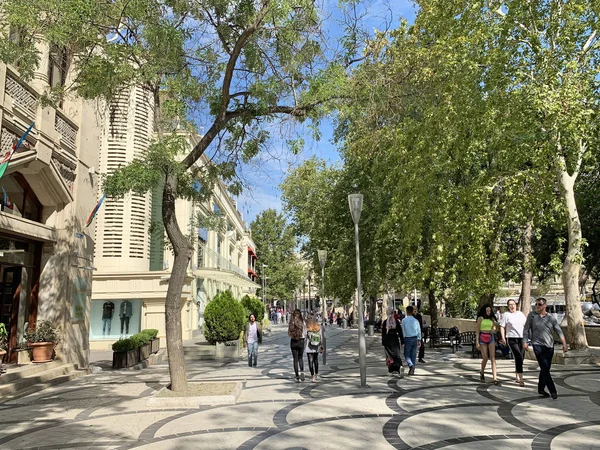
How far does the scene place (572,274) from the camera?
12.8 m

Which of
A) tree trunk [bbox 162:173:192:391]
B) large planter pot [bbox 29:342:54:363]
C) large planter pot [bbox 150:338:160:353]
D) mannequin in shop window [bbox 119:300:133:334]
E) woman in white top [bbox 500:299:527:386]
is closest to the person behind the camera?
tree trunk [bbox 162:173:192:391]

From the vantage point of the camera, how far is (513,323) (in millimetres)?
10203

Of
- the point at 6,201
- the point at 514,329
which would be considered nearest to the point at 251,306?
the point at 6,201

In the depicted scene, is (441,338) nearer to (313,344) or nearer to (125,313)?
(313,344)

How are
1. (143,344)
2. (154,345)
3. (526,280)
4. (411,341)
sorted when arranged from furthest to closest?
(154,345) → (526,280) → (143,344) → (411,341)

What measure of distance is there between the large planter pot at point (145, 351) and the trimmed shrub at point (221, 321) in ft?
7.77

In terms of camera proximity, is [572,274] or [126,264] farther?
[126,264]

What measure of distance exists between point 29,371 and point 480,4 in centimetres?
1408

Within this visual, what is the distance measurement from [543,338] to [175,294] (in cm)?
638

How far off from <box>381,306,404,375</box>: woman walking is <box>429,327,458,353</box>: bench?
634 centimetres

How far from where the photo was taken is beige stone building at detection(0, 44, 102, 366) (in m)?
11.0

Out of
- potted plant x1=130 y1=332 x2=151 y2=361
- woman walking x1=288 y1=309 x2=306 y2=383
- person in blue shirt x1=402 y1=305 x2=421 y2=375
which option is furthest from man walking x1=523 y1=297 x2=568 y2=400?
potted plant x1=130 y1=332 x2=151 y2=361

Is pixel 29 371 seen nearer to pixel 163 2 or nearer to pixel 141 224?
pixel 163 2

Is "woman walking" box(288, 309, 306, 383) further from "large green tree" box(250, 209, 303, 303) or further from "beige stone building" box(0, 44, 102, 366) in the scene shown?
"large green tree" box(250, 209, 303, 303)
